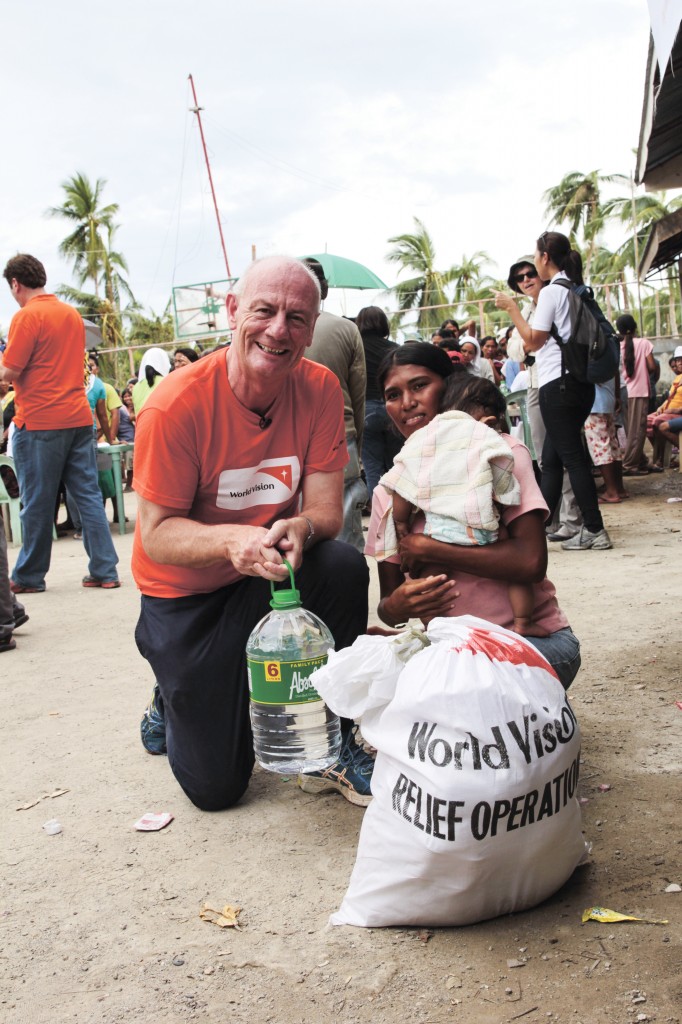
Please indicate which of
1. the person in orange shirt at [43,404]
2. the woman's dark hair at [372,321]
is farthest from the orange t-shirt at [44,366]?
the woman's dark hair at [372,321]

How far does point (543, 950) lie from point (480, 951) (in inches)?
5.3

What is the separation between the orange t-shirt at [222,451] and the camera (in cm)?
269

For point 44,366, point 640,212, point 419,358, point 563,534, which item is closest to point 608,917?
point 419,358

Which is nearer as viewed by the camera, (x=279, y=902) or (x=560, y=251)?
(x=279, y=902)

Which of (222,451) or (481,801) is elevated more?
(222,451)

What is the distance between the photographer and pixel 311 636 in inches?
110

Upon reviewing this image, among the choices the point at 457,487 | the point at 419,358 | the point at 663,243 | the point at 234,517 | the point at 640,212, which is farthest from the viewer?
the point at 640,212

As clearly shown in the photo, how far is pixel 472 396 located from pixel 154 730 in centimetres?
169

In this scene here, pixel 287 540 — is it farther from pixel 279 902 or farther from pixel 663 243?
pixel 663 243

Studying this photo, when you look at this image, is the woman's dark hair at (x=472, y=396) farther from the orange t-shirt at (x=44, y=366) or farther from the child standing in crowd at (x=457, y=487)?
the orange t-shirt at (x=44, y=366)

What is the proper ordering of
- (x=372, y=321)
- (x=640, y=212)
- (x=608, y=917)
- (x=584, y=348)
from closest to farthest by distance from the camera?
(x=608, y=917) < (x=584, y=348) < (x=372, y=321) < (x=640, y=212)

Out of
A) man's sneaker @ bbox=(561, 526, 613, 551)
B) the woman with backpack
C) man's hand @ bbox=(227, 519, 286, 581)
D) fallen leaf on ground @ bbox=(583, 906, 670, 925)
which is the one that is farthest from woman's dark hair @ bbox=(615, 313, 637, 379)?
fallen leaf on ground @ bbox=(583, 906, 670, 925)

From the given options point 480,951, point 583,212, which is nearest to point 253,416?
A: point 480,951

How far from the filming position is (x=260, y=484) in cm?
289
